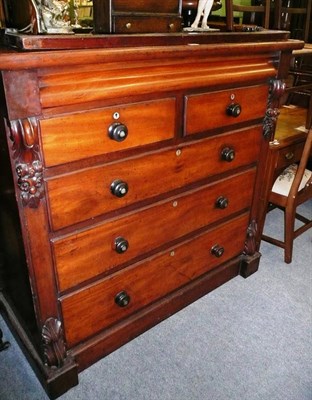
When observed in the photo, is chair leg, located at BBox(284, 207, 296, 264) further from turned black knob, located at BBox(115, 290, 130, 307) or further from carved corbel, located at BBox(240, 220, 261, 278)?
turned black knob, located at BBox(115, 290, 130, 307)

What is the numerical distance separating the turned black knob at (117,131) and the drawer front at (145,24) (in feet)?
1.05

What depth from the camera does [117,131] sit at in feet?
3.84

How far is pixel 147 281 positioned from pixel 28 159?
0.79 m

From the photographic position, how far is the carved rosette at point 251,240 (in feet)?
6.49

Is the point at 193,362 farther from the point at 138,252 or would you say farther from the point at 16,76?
the point at 16,76

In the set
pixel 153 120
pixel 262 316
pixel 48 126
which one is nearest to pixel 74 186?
pixel 48 126

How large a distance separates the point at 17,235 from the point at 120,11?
0.83 metres

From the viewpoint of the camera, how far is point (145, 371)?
156 centimetres

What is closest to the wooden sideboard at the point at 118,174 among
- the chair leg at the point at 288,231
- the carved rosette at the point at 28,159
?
the carved rosette at the point at 28,159

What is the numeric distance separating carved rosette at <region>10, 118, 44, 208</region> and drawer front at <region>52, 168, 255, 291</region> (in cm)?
20

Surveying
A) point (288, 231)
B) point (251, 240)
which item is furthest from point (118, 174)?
point (288, 231)

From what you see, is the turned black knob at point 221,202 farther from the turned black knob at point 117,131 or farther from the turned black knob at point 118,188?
the turned black knob at point 117,131

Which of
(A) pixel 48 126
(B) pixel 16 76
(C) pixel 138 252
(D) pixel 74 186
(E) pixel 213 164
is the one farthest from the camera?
(E) pixel 213 164

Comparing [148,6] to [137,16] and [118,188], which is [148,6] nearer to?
[137,16]
